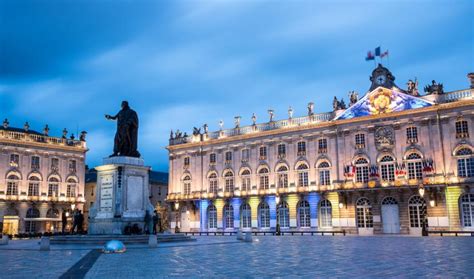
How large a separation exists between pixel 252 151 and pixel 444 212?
65.5ft

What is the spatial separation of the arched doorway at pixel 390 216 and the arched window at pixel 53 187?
3535 centimetres

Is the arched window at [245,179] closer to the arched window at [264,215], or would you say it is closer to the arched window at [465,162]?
the arched window at [264,215]

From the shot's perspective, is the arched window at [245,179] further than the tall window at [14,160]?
No

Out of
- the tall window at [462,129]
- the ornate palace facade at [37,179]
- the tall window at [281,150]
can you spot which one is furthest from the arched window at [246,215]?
the tall window at [462,129]

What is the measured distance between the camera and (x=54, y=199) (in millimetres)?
54750

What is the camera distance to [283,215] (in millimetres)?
48906

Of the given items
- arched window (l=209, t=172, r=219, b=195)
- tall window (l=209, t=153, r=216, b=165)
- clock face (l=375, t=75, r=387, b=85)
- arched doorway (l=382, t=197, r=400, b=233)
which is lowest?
arched doorway (l=382, t=197, r=400, b=233)

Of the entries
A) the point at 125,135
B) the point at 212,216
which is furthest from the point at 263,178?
the point at 125,135

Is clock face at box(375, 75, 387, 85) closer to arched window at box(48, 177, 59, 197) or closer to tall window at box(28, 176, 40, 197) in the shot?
arched window at box(48, 177, 59, 197)

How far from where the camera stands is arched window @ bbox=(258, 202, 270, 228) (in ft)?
164

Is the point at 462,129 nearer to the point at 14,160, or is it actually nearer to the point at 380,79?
the point at 380,79

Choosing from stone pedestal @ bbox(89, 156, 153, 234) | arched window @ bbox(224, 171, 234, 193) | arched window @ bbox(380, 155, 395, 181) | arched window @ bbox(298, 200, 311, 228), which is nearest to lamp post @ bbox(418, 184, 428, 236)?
arched window @ bbox(380, 155, 395, 181)

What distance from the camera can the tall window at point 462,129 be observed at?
39.7 meters

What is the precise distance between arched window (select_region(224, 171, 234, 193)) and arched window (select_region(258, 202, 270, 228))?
13.6 ft
